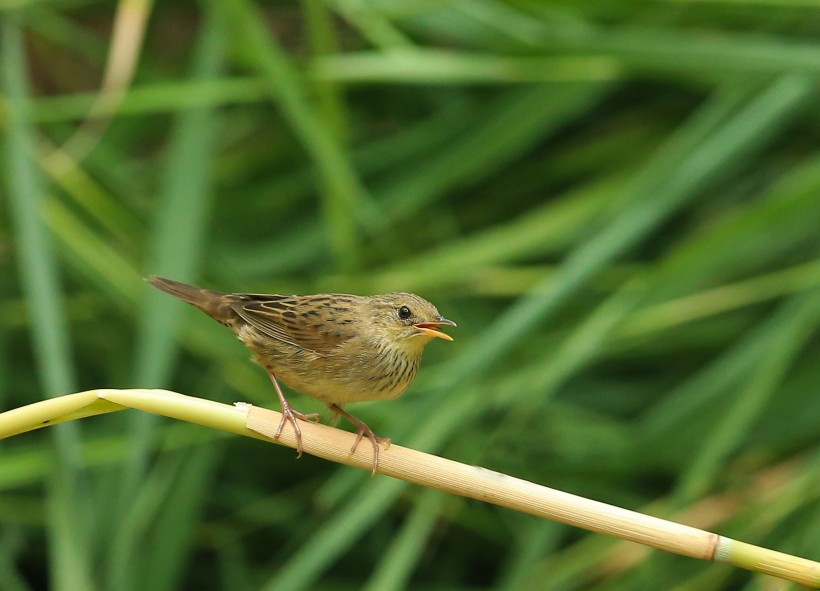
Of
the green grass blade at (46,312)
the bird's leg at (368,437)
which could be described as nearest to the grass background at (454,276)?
the green grass blade at (46,312)

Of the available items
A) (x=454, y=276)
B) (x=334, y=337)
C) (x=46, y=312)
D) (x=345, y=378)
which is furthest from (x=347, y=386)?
(x=454, y=276)

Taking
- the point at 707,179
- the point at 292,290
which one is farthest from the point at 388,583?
the point at 707,179

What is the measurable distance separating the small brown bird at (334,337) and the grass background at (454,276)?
0.57 m

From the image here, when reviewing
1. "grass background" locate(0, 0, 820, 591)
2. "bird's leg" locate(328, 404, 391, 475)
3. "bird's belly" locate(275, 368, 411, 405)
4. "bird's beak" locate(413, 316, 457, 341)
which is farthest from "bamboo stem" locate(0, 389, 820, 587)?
"grass background" locate(0, 0, 820, 591)

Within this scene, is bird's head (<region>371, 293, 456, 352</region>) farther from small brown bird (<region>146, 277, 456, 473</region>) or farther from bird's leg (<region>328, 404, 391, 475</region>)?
bird's leg (<region>328, 404, 391, 475</region>)

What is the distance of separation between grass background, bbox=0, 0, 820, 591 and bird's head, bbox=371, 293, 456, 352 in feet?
2.16

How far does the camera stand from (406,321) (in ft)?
8.79

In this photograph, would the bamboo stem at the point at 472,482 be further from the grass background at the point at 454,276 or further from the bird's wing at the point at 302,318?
the grass background at the point at 454,276

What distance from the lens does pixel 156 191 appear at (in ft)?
15.0

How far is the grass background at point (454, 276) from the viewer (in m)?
3.55

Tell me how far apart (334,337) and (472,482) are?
2.86 ft

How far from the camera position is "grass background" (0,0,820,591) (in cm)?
355

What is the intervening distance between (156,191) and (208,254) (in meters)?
0.67

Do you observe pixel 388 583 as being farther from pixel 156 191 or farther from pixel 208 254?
pixel 156 191
